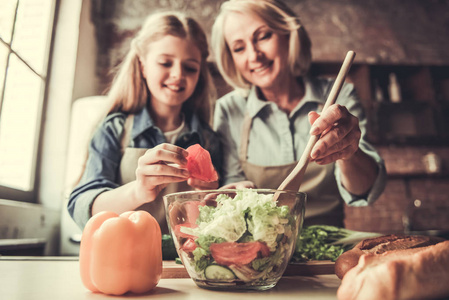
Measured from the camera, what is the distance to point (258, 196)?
47cm

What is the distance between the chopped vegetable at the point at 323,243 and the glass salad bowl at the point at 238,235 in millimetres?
→ 255

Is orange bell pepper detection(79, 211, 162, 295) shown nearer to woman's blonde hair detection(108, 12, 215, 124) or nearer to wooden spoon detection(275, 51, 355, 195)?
wooden spoon detection(275, 51, 355, 195)

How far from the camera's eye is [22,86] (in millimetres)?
1625

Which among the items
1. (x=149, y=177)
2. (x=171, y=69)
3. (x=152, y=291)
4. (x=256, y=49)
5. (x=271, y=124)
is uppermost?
(x=256, y=49)

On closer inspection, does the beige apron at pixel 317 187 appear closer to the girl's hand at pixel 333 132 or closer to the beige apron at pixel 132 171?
the beige apron at pixel 132 171

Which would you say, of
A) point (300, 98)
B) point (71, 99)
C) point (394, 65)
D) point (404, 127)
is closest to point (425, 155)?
point (404, 127)

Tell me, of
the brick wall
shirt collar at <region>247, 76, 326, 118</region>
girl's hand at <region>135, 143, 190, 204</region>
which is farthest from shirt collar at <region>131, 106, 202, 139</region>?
the brick wall

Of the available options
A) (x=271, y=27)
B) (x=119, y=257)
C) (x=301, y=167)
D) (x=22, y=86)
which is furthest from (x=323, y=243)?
(x=22, y=86)

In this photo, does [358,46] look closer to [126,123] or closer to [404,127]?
[404,127]

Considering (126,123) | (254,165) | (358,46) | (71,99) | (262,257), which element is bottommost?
(262,257)

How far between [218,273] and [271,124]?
1054 millimetres

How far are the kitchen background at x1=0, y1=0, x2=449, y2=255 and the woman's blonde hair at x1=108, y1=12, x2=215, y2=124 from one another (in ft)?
3.10

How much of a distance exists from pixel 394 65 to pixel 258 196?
2.56 metres

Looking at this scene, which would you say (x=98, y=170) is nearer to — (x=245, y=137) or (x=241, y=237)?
(x=245, y=137)
